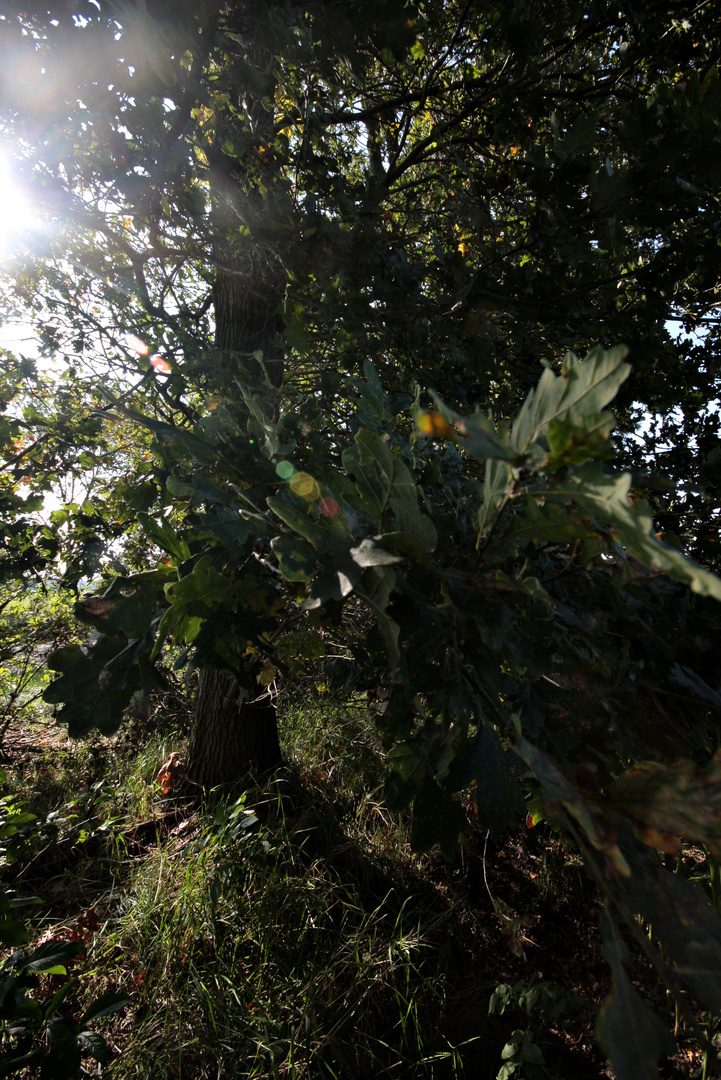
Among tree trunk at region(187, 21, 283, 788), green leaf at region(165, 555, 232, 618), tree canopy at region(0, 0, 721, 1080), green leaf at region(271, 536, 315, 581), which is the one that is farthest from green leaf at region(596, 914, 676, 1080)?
tree trunk at region(187, 21, 283, 788)

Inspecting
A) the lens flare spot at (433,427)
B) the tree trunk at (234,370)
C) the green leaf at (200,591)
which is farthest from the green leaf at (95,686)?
the tree trunk at (234,370)

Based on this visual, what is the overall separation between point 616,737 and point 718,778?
16.4 inches

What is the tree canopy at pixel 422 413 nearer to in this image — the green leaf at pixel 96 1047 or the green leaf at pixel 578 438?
the green leaf at pixel 578 438

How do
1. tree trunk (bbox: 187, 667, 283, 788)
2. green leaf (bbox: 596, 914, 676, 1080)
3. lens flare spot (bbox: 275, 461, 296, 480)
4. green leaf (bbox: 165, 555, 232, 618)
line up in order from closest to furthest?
green leaf (bbox: 596, 914, 676, 1080)
green leaf (bbox: 165, 555, 232, 618)
lens flare spot (bbox: 275, 461, 296, 480)
tree trunk (bbox: 187, 667, 283, 788)

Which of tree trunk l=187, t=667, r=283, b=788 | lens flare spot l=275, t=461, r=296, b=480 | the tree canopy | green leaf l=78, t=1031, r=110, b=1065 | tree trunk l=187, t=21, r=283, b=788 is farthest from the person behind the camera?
tree trunk l=187, t=667, r=283, b=788

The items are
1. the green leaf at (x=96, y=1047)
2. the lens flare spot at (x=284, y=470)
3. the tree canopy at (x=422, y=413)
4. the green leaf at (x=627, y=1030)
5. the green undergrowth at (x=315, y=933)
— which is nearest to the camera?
the green leaf at (x=627, y=1030)

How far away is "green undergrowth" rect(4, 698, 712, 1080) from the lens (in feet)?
6.04

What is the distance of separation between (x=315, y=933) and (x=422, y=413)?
2.49 m

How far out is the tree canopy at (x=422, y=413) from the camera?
20.1 inches

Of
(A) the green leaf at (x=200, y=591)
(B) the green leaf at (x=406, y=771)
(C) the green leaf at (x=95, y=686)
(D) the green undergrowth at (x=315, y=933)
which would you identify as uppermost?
(A) the green leaf at (x=200, y=591)

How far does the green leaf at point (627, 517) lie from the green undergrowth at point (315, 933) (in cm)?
117

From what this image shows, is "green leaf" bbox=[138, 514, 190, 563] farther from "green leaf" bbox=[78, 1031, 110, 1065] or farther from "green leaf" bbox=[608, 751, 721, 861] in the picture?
"green leaf" bbox=[78, 1031, 110, 1065]

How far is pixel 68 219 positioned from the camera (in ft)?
8.67

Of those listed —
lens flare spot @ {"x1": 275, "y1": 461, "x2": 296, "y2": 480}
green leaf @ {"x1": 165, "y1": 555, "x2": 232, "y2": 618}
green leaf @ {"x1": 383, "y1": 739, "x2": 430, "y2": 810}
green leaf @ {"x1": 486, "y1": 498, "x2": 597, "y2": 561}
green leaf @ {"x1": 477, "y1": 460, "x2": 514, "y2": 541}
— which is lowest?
green leaf @ {"x1": 383, "y1": 739, "x2": 430, "y2": 810}
